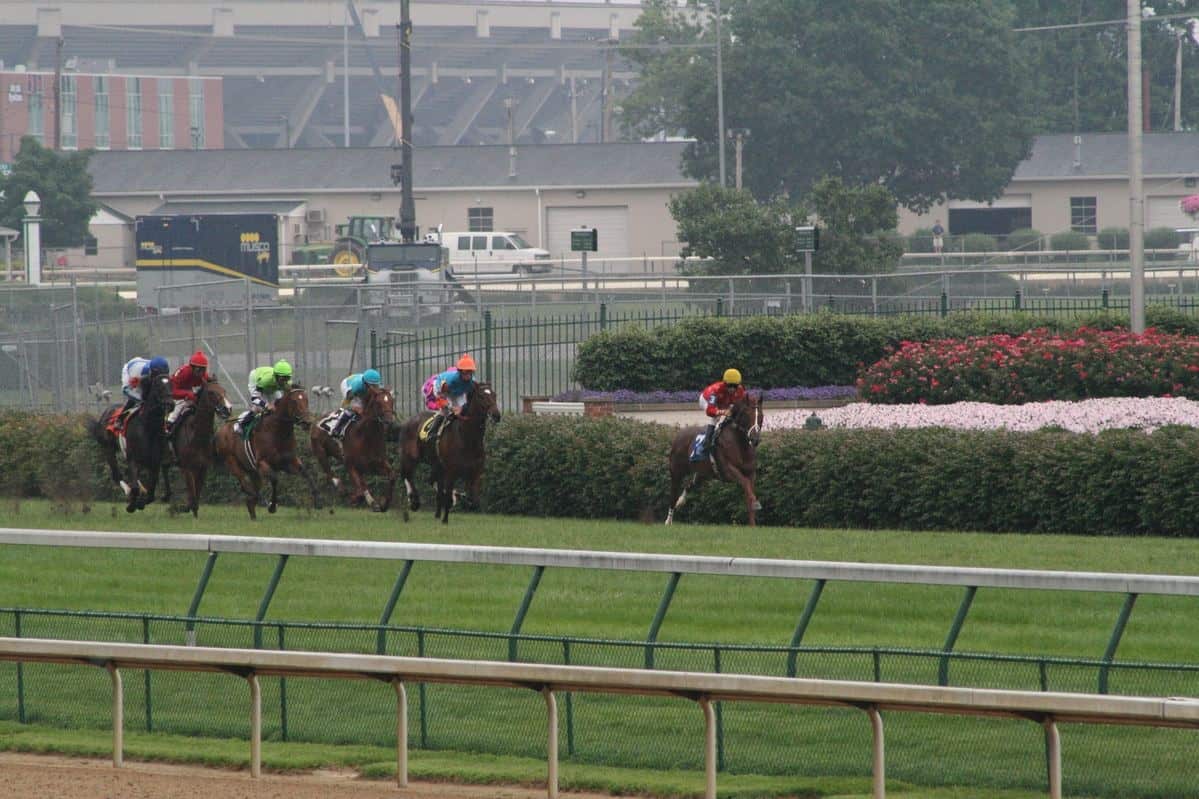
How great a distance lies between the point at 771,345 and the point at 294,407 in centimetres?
1018

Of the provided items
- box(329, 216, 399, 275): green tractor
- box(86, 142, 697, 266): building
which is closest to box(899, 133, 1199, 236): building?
box(86, 142, 697, 266): building

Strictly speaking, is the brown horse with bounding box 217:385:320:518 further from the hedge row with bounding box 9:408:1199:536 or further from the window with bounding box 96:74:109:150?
the window with bounding box 96:74:109:150

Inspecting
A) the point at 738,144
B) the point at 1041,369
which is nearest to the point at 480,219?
the point at 738,144

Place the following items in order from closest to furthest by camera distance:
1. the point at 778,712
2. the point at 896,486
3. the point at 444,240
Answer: the point at 778,712
the point at 896,486
the point at 444,240

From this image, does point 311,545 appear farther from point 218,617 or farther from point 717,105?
point 717,105

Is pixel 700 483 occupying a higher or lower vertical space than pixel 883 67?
lower

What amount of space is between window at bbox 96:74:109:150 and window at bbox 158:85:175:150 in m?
3.08

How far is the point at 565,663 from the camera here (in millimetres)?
10211

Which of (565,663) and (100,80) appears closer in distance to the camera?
(565,663)

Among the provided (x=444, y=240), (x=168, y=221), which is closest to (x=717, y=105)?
(x=444, y=240)

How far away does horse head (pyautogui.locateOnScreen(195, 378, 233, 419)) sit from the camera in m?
19.3

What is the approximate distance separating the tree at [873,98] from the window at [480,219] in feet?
24.9

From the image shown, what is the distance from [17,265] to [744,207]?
28.9 metres

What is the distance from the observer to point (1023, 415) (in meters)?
22.0
